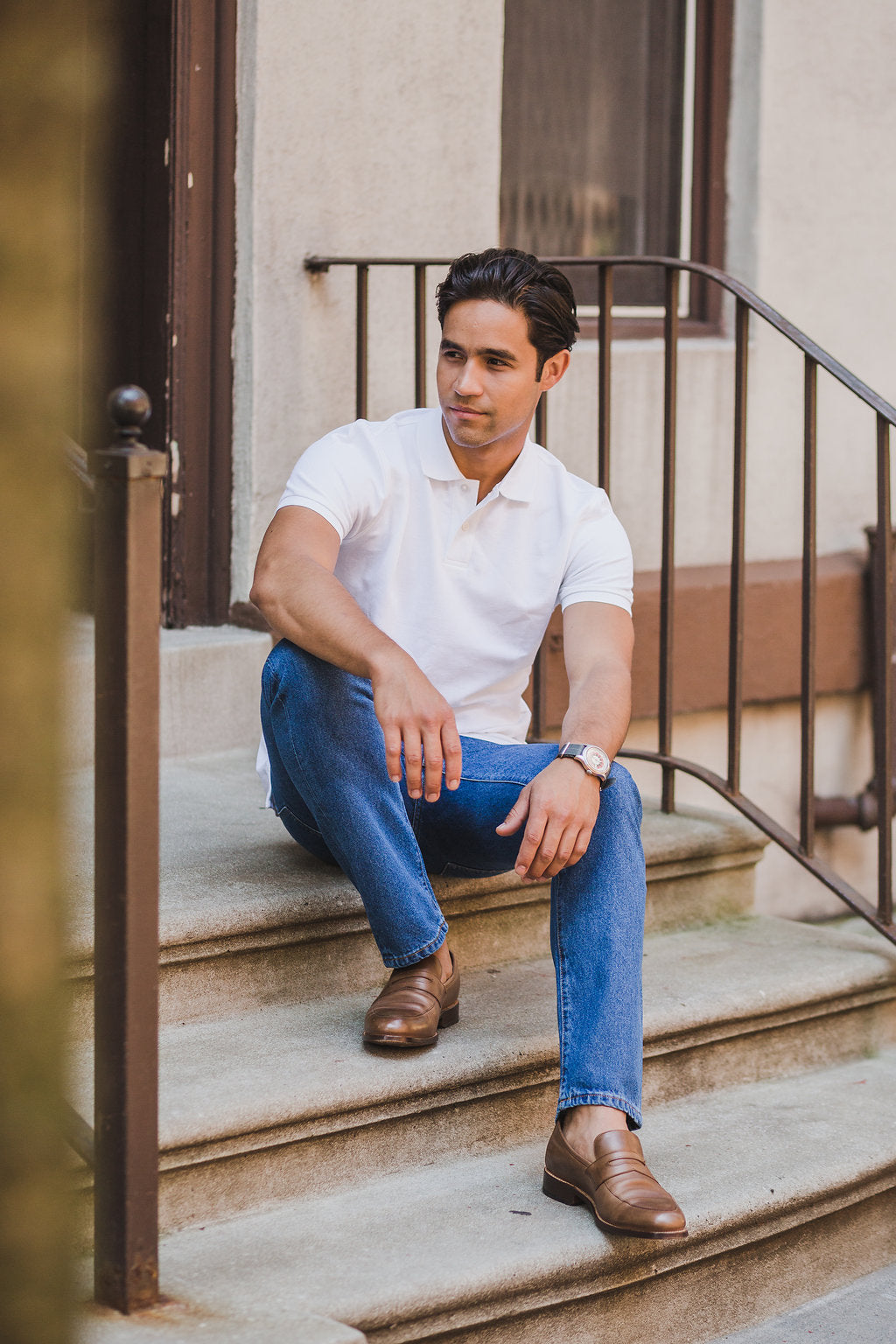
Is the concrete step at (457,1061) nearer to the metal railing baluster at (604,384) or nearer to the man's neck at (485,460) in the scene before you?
the man's neck at (485,460)

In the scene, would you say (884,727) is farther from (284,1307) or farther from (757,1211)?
(284,1307)

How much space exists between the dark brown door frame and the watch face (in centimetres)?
162

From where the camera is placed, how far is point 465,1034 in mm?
2541

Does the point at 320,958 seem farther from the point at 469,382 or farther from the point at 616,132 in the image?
the point at 616,132

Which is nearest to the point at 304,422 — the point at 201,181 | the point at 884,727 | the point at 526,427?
the point at 201,181

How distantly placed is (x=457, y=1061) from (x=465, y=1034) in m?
0.11

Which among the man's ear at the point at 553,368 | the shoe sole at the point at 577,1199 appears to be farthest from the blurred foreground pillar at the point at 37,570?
the man's ear at the point at 553,368

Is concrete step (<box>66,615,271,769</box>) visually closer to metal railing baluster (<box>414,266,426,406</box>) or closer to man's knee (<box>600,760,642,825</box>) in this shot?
metal railing baluster (<box>414,266,426,406</box>)

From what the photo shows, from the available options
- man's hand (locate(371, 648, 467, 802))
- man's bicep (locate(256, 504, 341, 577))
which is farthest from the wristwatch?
man's bicep (locate(256, 504, 341, 577))

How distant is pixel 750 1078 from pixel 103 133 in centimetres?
256

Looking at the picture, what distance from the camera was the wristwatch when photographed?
2285 millimetres

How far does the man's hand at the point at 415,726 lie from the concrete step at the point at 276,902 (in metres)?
0.46

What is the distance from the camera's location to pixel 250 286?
3.55 metres

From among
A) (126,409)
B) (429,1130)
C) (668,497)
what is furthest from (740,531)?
(126,409)
